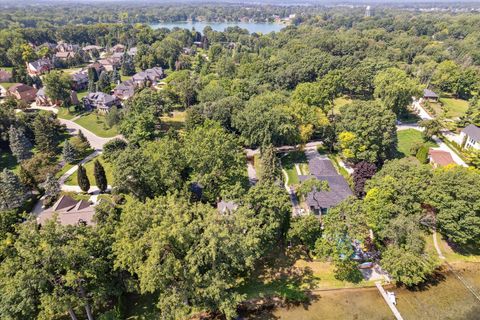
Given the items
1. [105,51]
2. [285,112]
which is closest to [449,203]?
[285,112]

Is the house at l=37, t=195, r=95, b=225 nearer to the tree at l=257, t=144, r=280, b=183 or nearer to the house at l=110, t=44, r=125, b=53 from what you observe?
the tree at l=257, t=144, r=280, b=183

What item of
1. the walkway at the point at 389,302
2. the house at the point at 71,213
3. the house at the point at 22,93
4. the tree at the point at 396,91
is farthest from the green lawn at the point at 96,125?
the tree at the point at 396,91

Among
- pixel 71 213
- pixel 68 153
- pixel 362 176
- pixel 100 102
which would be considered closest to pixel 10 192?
pixel 71 213

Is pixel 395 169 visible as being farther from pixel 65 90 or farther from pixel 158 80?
pixel 158 80

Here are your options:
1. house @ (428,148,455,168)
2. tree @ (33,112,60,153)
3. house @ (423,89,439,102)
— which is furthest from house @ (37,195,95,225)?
house @ (423,89,439,102)

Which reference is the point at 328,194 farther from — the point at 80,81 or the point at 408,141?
the point at 80,81
